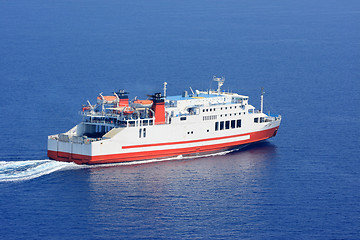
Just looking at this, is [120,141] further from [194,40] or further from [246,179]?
[194,40]

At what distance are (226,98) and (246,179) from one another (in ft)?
60.8

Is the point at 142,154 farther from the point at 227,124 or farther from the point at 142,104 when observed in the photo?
the point at 227,124

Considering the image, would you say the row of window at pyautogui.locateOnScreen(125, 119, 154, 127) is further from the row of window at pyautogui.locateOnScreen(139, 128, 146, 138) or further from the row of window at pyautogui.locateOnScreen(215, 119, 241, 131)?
the row of window at pyautogui.locateOnScreen(215, 119, 241, 131)

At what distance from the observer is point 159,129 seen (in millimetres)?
91750

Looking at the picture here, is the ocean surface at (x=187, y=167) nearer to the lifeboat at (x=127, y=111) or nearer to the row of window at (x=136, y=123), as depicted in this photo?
the row of window at (x=136, y=123)

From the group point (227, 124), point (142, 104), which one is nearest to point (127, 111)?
point (142, 104)

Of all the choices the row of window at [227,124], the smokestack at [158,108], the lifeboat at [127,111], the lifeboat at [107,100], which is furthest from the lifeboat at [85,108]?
the row of window at [227,124]

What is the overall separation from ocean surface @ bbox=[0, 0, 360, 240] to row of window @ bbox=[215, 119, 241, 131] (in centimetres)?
335

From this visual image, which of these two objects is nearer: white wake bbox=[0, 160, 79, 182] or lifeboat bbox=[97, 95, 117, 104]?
white wake bbox=[0, 160, 79, 182]

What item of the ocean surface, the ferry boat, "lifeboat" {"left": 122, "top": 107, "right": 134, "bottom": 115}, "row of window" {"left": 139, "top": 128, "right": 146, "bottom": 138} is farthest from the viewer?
"lifeboat" {"left": 122, "top": 107, "right": 134, "bottom": 115}

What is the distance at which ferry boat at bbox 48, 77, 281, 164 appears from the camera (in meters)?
88.3

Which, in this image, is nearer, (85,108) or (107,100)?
(85,108)

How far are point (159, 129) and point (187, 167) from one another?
614cm

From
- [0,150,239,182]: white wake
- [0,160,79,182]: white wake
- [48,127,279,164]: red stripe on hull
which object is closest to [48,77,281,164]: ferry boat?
[48,127,279,164]: red stripe on hull
